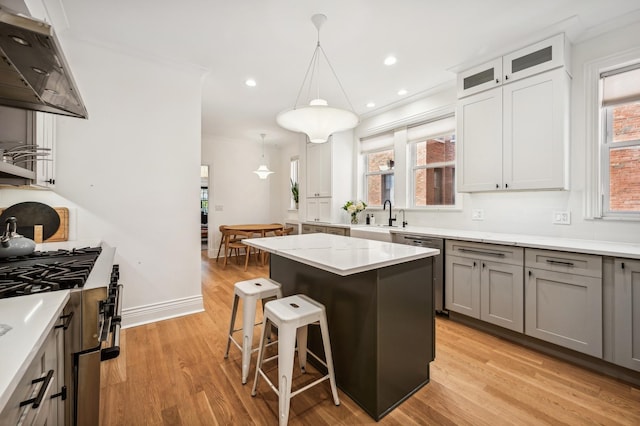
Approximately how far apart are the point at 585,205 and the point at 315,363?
2680mm

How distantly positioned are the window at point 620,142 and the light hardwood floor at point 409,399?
1.43 meters

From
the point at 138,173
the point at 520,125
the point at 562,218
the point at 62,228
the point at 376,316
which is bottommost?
the point at 376,316

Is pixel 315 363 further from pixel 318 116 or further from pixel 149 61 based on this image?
pixel 149 61

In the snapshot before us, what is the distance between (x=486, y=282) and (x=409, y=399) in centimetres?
139

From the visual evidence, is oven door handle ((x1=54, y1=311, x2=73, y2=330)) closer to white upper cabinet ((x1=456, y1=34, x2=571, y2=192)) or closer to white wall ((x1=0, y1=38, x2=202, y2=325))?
white wall ((x1=0, y1=38, x2=202, y2=325))

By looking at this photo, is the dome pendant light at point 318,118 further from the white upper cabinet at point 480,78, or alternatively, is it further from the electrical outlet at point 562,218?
the electrical outlet at point 562,218

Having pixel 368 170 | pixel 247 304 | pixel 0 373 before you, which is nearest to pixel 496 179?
pixel 368 170

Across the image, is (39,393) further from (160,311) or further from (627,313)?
(627,313)

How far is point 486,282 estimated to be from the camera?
2.61 meters

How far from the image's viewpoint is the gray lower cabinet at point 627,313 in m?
1.88

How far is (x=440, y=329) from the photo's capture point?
276cm

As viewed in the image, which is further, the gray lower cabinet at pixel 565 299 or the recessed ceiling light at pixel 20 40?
the gray lower cabinet at pixel 565 299

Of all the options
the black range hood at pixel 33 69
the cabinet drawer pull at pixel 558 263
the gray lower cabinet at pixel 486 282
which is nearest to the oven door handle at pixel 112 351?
the black range hood at pixel 33 69

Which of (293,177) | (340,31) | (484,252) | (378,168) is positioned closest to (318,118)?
(340,31)
